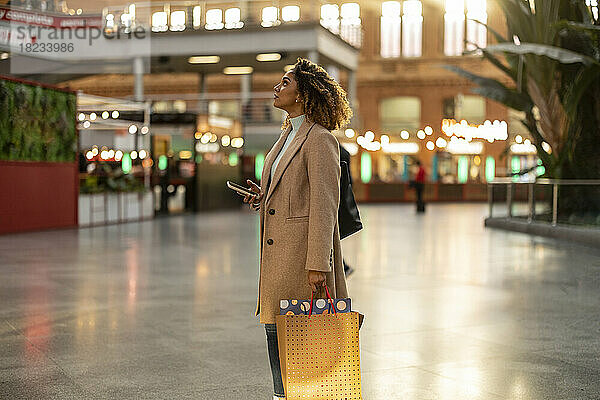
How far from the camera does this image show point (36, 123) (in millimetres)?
16938

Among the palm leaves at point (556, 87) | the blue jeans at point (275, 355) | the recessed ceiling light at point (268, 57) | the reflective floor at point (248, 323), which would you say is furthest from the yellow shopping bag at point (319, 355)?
the recessed ceiling light at point (268, 57)

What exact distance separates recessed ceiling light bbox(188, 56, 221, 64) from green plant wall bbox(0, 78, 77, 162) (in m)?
12.9

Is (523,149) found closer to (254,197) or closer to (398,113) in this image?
(398,113)

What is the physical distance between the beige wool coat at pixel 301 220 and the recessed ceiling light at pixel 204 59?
A: 90.1ft

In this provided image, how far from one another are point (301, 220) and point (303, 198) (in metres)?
0.10

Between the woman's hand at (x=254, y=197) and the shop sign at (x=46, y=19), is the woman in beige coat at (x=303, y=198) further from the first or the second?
the shop sign at (x=46, y=19)

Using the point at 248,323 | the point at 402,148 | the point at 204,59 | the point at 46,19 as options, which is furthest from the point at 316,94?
the point at 402,148

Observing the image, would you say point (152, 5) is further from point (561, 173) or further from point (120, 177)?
point (561, 173)

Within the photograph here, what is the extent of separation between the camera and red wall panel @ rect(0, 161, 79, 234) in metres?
16.1

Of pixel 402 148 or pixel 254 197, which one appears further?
pixel 402 148

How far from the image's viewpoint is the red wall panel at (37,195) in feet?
52.8

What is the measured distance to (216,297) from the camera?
813cm

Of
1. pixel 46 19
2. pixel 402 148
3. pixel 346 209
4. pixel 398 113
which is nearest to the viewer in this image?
pixel 346 209

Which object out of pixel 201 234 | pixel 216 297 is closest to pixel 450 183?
pixel 201 234
